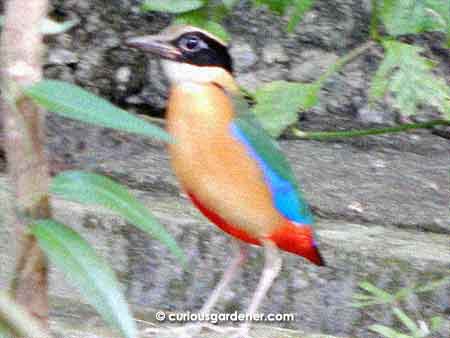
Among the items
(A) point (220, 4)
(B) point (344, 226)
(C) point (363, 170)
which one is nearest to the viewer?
(A) point (220, 4)

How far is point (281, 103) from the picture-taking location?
2215 millimetres

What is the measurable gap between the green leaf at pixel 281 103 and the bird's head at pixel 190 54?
1.48 feet

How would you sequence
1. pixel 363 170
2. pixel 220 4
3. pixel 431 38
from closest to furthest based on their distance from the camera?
pixel 220 4 < pixel 363 170 < pixel 431 38

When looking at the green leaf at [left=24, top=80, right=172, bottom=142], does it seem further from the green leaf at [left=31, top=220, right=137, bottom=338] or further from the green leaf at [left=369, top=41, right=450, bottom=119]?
the green leaf at [left=369, top=41, right=450, bottom=119]

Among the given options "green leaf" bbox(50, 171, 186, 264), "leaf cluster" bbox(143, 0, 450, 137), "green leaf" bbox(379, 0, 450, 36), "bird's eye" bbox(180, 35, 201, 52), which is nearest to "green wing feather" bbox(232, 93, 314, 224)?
"bird's eye" bbox(180, 35, 201, 52)

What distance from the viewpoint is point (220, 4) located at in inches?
85.5

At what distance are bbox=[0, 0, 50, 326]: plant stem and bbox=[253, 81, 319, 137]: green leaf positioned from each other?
1.33 m

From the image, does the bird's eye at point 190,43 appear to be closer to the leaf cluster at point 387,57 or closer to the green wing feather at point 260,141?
the green wing feather at point 260,141

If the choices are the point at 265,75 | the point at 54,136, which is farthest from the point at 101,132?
the point at 265,75

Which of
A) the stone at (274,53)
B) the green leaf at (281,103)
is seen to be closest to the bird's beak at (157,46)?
the green leaf at (281,103)

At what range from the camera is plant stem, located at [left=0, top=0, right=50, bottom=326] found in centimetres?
84

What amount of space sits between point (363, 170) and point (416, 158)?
23 centimetres

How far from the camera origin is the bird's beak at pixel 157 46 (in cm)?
165

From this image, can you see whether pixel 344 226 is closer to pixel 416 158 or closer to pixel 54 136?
pixel 416 158
